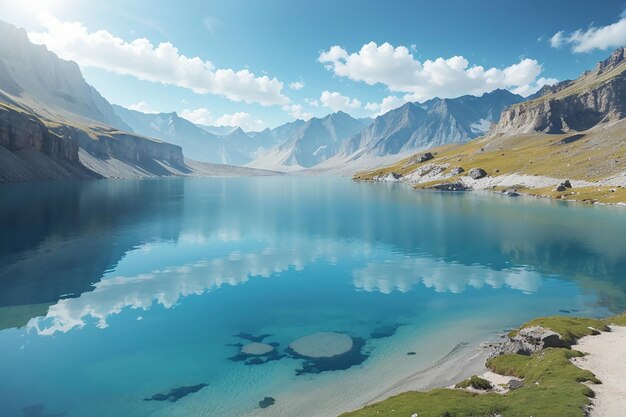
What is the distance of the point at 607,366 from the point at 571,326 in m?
8.59

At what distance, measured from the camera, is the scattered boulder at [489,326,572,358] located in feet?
108

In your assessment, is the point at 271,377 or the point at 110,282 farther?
the point at 110,282

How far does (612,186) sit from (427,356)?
176764 mm

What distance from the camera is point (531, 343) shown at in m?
33.4

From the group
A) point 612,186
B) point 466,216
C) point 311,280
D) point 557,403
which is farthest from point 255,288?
point 612,186

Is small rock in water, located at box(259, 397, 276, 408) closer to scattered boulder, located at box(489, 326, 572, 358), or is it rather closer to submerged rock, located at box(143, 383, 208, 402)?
submerged rock, located at box(143, 383, 208, 402)

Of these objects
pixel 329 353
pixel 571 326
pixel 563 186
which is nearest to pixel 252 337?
pixel 329 353

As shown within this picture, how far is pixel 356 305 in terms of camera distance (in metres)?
48.8

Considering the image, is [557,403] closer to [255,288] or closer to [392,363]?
[392,363]

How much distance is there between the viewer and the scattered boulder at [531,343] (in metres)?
32.9

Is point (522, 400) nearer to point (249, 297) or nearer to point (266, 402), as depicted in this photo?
point (266, 402)

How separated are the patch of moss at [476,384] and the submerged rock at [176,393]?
60.6 ft

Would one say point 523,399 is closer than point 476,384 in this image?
Yes

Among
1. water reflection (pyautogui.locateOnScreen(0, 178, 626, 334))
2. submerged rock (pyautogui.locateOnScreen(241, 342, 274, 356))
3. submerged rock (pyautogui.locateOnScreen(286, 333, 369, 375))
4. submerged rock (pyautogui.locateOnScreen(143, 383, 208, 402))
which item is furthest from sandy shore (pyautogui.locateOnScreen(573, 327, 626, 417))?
submerged rock (pyautogui.locateOnScreen(143, 383, 208, 402))
